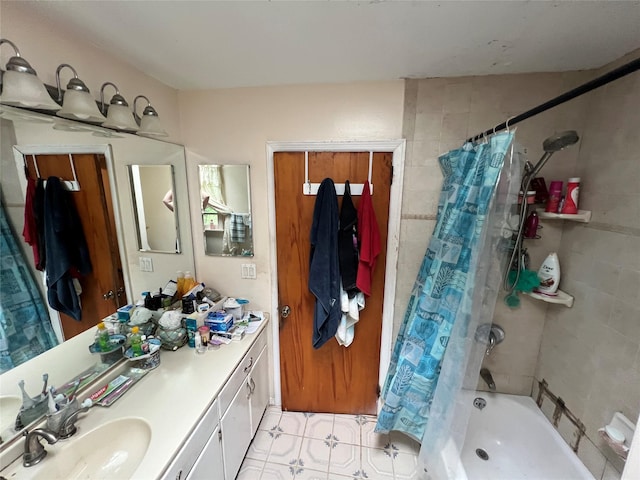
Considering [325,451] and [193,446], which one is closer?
[193,446]

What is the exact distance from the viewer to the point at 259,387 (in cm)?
175

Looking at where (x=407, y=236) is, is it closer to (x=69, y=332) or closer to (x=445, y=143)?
(x=445, y=143)

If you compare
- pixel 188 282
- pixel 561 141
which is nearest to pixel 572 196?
pixel 561 141

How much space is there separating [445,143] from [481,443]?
1970 millimetres

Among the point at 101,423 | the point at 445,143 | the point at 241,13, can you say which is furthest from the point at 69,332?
the point at 445,143

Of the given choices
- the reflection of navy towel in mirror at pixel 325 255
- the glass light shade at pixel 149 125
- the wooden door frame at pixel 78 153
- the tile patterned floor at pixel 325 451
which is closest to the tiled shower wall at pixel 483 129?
the reflection of navy towel in mirror at pixel 325 255

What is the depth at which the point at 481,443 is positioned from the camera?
1624 mm

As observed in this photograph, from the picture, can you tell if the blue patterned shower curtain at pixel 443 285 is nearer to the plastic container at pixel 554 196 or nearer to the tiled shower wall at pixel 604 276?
the plastic container at pixel 554 196

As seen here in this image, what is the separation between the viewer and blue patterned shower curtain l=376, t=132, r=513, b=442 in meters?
1.14

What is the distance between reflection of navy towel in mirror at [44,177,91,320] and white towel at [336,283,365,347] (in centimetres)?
138

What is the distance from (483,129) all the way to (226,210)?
5.68 feet

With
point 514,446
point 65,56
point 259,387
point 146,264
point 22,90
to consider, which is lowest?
point 514,446

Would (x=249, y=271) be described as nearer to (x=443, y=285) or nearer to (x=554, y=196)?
(x=443, y=285)

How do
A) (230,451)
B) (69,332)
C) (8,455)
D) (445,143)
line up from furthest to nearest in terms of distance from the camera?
(445,143), (230,451), (69,332), (8,455)
